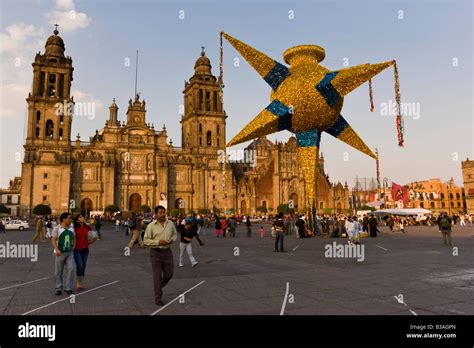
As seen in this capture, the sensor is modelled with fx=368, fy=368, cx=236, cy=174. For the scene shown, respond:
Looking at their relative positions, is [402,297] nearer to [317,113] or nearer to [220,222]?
[317,113]

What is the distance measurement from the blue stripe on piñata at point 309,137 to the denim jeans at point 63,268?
1714 cm

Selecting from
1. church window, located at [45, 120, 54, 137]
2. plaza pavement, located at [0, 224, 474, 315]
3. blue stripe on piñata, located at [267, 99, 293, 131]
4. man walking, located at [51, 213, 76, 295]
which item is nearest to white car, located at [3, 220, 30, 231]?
church window, located at [45, 120, 54, 137]

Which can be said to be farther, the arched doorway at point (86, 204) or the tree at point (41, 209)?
the arched doorway at point (86, 204)

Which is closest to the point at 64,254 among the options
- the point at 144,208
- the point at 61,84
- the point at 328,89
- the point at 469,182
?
the point at 328,89

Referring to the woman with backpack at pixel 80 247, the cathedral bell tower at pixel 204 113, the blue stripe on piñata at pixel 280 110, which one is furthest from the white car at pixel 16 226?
the woman with backpack at pixel 80 247

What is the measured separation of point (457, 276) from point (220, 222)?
17398 millimetres

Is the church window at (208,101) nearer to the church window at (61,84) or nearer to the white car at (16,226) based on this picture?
the church window at (61,84)

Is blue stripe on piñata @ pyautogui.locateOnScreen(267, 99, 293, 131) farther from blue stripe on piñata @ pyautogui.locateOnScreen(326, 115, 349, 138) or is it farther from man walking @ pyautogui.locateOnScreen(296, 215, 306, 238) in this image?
man walking @ pyautogui.locateOnScreen(296, 215, 306, 238)

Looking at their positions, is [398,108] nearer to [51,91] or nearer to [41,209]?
[41,209]

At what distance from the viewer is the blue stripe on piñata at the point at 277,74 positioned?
20.8 m

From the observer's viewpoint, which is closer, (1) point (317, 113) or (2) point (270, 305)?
(2) point (270, 305)

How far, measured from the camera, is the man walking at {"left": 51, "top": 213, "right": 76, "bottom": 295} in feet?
22.8
